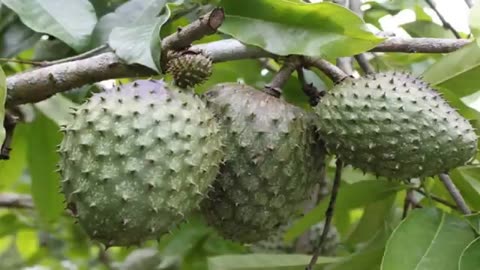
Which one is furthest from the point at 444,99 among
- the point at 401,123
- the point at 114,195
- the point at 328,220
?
the point at 114,195

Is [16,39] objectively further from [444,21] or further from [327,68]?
[444,21]

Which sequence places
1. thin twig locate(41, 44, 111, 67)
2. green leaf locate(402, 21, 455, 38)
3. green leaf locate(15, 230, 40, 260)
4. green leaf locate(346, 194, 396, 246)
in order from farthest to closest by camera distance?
green leaf locate(15, 230, 40, 260), green leaf locate(402, 21, 455, 38), green leaf locate(346, 194, 396, 246), thin twig locate(41, 44, 111, 67)

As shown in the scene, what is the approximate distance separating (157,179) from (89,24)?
0.59 m

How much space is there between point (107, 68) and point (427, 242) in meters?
0.66

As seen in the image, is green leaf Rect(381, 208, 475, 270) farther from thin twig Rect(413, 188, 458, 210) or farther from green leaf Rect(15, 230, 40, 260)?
green leaf Rect(15, 230, 40, 260)

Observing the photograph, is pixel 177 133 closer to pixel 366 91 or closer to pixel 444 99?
pixel 366 91

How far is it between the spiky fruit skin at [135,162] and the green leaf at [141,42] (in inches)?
2.4

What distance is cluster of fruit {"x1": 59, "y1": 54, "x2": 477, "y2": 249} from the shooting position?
4.25 feet

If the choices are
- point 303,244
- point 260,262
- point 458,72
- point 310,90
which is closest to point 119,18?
point 310,90

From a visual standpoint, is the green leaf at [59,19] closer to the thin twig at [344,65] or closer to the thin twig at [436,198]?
the thin twig at [344,65]

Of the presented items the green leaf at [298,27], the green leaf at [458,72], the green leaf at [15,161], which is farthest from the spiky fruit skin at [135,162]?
the green leaf at [15,161]

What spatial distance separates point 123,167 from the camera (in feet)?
4.22

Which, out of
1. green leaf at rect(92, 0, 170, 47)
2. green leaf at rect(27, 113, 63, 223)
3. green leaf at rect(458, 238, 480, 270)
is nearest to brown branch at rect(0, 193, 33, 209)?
green leaf at rect(27, 113, 63, 223)

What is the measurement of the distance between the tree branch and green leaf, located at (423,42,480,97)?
0.07 meters
